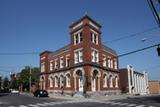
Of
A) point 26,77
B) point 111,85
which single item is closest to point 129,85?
point 111,85

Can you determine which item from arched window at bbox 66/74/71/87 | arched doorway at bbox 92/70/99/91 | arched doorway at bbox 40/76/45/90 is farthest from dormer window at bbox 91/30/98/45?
arched doorway at bbox 40/76/45/90

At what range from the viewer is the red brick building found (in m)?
42.4

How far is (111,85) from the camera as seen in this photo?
51469 millimetres

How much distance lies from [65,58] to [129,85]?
1966cm

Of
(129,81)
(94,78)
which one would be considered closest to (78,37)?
(94,78)

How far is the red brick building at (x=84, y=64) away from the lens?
139 ft

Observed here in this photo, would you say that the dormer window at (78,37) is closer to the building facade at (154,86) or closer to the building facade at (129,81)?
the building facade at (129,81)

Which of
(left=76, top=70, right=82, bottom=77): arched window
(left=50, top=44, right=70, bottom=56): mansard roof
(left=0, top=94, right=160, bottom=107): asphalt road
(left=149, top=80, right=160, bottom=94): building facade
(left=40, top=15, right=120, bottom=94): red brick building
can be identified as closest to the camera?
(left=0, top=94, right=160, bottom=107): asphalt road

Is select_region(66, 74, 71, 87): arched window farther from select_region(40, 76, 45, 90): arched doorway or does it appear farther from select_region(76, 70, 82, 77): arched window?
select_region(40, 76, 45, 90): arched doorway

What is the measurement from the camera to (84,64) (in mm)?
42094

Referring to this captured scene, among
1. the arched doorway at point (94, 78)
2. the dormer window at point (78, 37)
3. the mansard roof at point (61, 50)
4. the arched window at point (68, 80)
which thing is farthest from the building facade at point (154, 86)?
the dormer window at point (78, 37)

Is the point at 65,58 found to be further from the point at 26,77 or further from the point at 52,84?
the point at 26,77

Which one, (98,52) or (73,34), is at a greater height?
(73,34)

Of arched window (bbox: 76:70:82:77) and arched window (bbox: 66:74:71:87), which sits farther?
arched window (bbox: 66:74:71:87)
